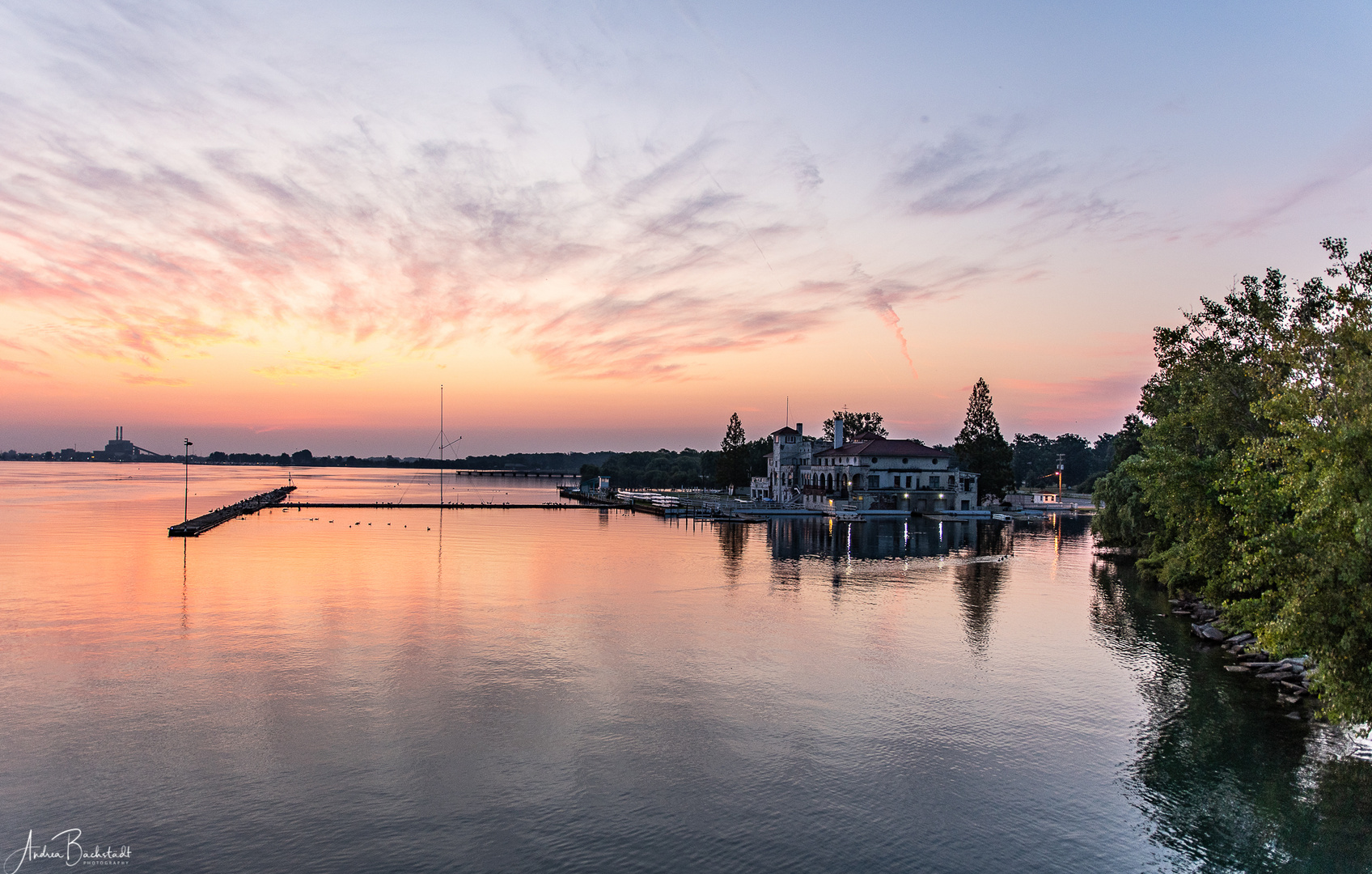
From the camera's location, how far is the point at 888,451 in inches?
4417

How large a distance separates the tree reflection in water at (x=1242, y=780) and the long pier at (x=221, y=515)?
82.3m

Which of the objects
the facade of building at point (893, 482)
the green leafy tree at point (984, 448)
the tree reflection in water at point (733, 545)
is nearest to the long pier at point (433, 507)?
the tree reflection in water at point (733, 545)

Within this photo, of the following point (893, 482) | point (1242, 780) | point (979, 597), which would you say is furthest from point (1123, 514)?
point (893, 482)

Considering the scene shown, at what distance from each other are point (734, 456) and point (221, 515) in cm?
8508

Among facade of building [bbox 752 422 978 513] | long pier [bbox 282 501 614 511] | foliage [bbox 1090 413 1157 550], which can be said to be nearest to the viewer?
foliage [bbox 1090 413 1157 550]

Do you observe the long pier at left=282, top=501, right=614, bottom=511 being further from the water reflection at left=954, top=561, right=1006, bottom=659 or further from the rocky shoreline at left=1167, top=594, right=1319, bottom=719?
the rocky shoreline at left=1167, top=594, right=1319, bottom=719

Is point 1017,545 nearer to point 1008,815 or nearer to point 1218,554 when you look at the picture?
point 1218,554

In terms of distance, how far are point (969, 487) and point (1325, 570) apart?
3923 inches

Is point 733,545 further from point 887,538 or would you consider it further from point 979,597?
point 979,597

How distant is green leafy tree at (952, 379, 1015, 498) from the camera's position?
11969cm

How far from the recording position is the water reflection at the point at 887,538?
70875mm

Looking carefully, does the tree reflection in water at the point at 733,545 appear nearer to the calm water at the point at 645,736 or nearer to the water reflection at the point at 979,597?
the calm water at the point at 645,736

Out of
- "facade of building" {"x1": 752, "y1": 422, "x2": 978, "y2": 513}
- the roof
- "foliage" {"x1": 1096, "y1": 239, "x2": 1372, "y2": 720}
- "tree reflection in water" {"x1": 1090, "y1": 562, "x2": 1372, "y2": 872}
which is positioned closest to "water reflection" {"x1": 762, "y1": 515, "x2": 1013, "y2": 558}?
"facade of building" {"x1": 752, "y1": 422, "x2": 978, "y2": 513}

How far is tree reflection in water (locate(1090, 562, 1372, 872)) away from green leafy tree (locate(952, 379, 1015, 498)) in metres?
91.3
